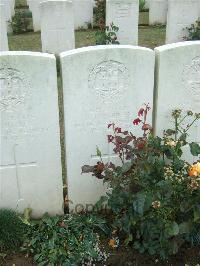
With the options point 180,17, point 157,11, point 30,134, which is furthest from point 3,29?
point 157,11

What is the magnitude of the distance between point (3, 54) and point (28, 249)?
5.11 ft

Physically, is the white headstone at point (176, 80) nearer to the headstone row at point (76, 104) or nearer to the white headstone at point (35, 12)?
the headstone row at point (76, 104)

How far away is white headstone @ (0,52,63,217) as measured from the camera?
3172 mm

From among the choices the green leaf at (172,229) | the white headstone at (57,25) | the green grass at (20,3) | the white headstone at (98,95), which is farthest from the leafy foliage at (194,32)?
the green grass at (20,3)

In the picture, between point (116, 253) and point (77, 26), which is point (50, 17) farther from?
point (116, 253)

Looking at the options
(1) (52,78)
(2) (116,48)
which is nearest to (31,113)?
(1) (52,78)

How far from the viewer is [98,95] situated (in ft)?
11.0

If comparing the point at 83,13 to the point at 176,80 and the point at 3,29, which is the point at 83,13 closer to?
the point at 3,29

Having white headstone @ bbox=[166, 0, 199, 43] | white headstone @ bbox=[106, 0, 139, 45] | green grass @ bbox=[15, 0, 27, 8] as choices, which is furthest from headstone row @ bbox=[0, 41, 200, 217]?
green grass @ bbox=[15, 0, 27, 8]

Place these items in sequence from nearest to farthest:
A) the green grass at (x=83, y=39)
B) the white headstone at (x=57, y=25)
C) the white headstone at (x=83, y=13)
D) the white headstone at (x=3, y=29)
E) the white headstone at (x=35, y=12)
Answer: the white headstone at (x=3, y=29) < the white headstone at (x=57, y=25) < the green grass at (x=83, y=39) < the white headstone at (x=35, y=12) < the white headstone at (x=83, y=13)

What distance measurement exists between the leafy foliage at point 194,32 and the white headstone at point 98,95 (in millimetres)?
5945

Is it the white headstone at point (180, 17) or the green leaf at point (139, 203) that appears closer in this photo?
the green leaf at point (139, 203)

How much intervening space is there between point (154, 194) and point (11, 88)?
1358 millimetres

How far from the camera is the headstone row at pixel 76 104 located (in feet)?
10.5
